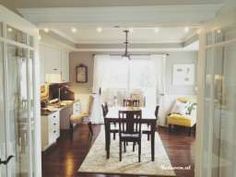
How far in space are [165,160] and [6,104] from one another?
3.40m

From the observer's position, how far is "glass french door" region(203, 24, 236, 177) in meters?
1.91

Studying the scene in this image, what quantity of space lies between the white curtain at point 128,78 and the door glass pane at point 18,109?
5.24m

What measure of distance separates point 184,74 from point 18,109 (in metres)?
6.10

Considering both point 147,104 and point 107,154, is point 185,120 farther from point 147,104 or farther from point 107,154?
point 107,154

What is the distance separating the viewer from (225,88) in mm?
2066

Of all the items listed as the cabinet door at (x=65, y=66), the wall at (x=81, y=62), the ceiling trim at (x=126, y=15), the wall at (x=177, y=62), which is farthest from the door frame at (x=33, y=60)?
the wall at (x=177, y=62)

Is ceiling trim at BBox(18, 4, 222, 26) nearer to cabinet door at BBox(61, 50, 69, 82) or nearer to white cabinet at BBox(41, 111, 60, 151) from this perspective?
white cabinet at BBox(41, 111, 60, 151)

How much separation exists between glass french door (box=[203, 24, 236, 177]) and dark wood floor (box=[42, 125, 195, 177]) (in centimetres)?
188

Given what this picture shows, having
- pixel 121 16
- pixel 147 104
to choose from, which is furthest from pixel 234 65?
pixel 147 104

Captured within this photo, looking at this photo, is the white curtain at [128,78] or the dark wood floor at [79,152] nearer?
the dark wood floor at [79,152]

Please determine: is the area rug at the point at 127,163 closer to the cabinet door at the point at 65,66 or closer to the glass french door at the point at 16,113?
the glass french door at the point at 16,113

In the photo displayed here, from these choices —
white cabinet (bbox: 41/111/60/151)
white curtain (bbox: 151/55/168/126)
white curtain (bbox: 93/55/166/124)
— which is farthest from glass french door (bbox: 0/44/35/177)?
white curtain (bbox: 151/55/168/126)

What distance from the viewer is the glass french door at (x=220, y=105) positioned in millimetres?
1910

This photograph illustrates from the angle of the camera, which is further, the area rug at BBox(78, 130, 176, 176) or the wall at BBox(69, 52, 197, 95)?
the wall at BBox(69, 52, 197, 95)
